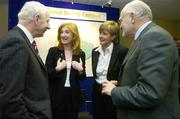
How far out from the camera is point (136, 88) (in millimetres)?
1728

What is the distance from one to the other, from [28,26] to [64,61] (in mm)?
966

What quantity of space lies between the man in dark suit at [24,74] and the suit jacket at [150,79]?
481 mm

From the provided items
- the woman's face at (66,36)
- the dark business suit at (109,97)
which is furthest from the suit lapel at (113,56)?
the woman's face at (66,36)

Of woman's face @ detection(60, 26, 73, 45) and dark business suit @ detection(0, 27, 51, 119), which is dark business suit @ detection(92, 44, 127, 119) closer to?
woman's face @ detection(60, 26, 73, 45)

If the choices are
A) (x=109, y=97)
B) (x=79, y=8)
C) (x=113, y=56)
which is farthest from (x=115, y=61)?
(x=79, y=8)

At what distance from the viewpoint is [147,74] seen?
1673 mm

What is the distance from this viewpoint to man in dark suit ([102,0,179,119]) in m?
1.67

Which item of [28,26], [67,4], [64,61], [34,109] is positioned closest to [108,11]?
[67,4]

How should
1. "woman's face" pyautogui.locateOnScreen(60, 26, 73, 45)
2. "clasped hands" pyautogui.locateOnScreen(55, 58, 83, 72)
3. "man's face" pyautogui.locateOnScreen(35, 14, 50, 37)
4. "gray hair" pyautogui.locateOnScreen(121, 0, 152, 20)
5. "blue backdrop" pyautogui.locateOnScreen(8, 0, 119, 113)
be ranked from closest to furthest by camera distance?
"gray hair" pyautogui.locateOnScreen(121, 0, 152, 20) → "man's face" pyautogui.locateOnScreen(35, 14, 50, 37) → "clasped hands" pyautogui.locateOnScreen(55, 58, 83, 72) → "woman's face" pyautogui.locateOnScreen(60, 26, 73, 45) → "blue backdrop" pyautogui.locateOnScreen(8, 0, 119, 113)

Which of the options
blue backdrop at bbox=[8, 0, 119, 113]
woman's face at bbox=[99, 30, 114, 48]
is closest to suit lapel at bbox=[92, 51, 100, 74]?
woman's face at bbox=[99, 30, 114, 48]

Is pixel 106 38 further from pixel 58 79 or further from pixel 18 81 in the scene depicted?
pixel 18 81

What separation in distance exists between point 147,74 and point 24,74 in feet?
2.41

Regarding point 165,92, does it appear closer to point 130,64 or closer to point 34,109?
point 130,64

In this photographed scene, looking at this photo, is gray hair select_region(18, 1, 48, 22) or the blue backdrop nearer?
gray hair select_region(18, 1, 48, 22)
